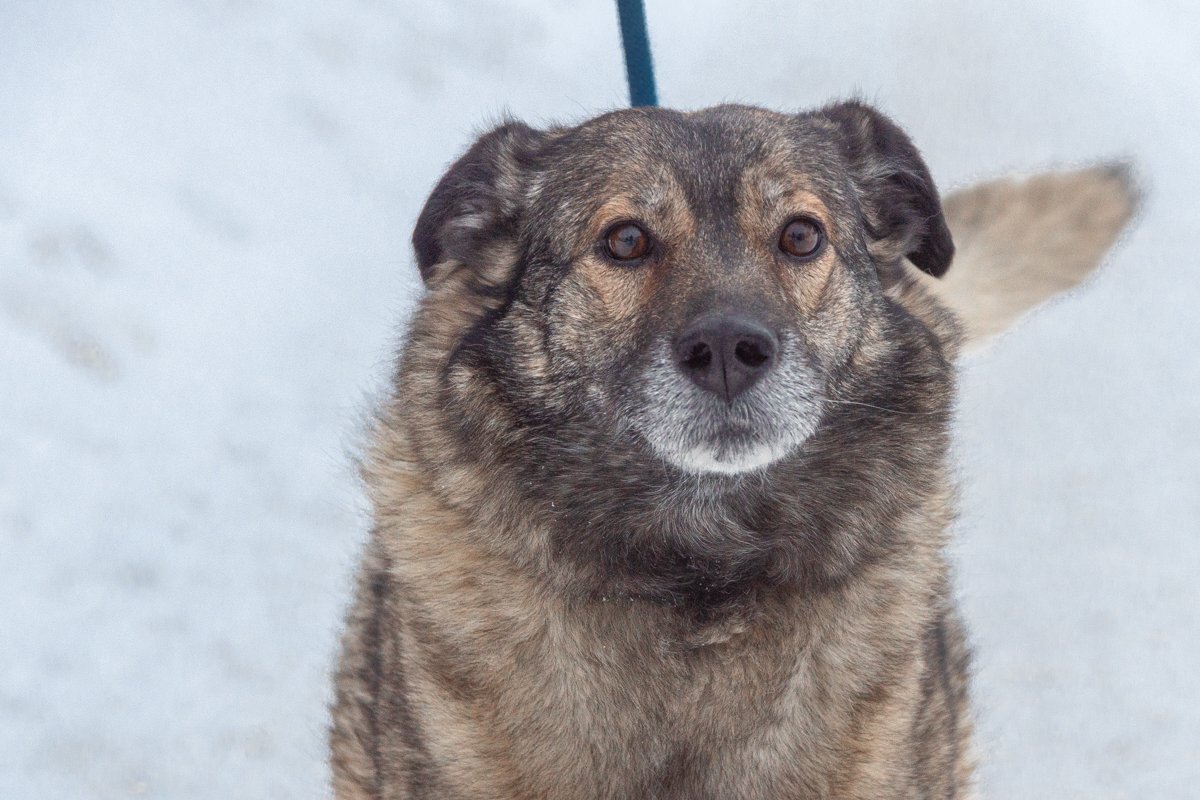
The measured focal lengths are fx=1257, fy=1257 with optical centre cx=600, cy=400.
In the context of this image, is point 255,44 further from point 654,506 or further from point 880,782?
point 880,782

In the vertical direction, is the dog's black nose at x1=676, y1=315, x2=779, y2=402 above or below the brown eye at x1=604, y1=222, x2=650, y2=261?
below

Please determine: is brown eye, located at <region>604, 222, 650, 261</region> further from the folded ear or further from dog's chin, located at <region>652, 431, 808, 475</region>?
Answer: the folded ear

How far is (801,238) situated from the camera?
2.82 m

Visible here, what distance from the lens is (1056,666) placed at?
416 cm

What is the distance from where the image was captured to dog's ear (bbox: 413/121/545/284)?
3.09 m

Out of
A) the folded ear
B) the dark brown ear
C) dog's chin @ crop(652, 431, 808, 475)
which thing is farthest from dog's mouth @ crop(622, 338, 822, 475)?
the folded ear

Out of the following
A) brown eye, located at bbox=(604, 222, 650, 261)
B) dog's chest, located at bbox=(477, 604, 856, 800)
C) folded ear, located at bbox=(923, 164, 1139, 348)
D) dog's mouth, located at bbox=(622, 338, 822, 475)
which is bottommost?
dog's chest, located at bbox=(477, 604, 856, 800)

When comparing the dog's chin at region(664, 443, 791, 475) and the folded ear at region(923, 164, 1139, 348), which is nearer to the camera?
the dog's chin at region(664, 443, 791, 475)

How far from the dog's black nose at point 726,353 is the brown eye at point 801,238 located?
1.12ft

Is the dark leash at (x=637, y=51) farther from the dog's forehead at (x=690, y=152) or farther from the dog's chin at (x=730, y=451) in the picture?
the dog's chin at (x=730, y=451)

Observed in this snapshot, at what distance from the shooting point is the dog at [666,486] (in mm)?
2723

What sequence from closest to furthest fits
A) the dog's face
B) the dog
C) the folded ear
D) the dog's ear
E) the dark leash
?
1. the dog's face
2. the dog
3. the dog's ear
4. the dark leash
5. the folded ear

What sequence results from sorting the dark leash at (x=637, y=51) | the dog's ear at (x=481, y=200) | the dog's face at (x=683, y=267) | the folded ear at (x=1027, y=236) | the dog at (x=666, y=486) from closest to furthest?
the dog's face at (x=683, y=267) → the dog at (x=666, y=486) → the dog's ear at (x=481, y=200) → the dark leash at (x=637, y=51) → the folded ear at (x=1027, y=236)

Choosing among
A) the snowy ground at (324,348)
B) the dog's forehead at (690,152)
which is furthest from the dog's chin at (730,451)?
the snowy ground at (324,348)
